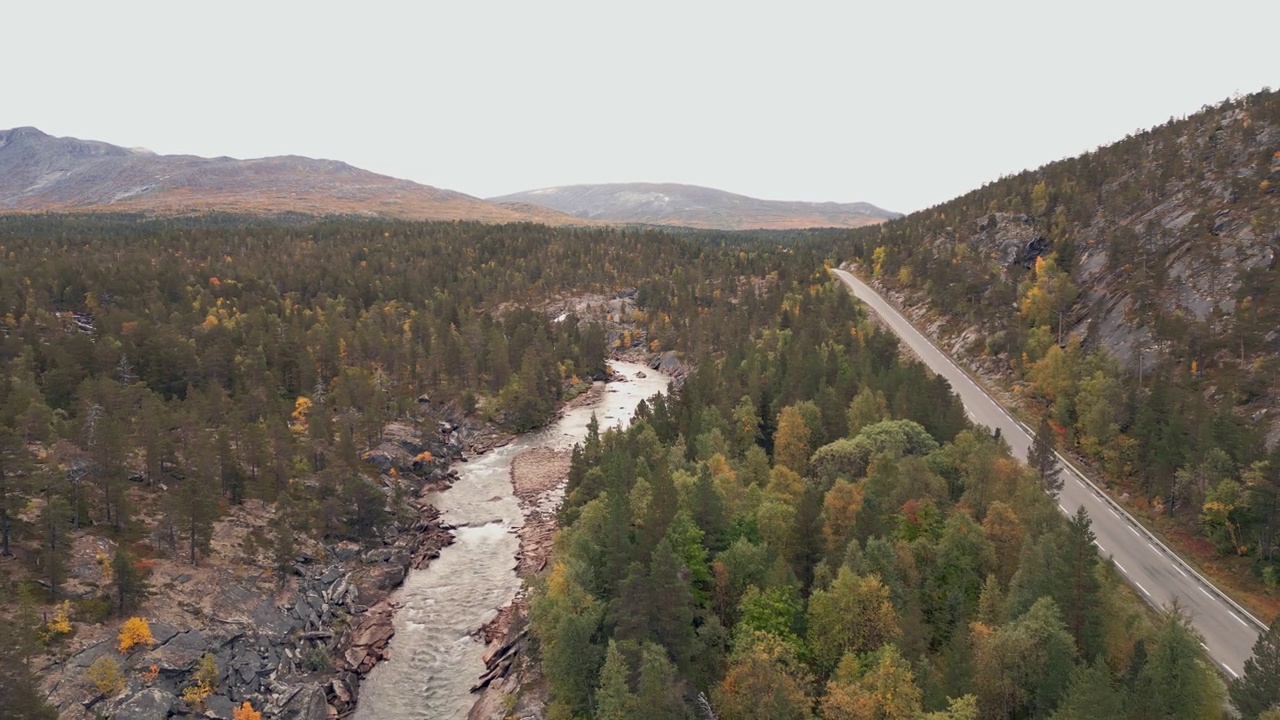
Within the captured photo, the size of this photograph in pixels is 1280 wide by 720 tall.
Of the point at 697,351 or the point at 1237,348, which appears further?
the point at 697,351

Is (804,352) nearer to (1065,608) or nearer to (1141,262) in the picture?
(1141,262)

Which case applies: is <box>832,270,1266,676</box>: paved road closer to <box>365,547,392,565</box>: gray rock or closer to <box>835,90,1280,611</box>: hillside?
<box>835,90,1280,611</box>: hillside

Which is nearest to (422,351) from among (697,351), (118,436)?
(697,351)

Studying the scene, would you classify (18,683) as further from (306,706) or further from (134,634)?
(306,706)

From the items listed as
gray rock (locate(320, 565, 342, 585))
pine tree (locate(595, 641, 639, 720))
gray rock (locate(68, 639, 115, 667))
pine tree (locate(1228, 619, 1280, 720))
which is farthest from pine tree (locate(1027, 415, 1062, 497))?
gray rock (locate(68, 639, 115, 667))

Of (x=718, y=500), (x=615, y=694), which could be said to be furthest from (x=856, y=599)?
(x=615, y=694)
